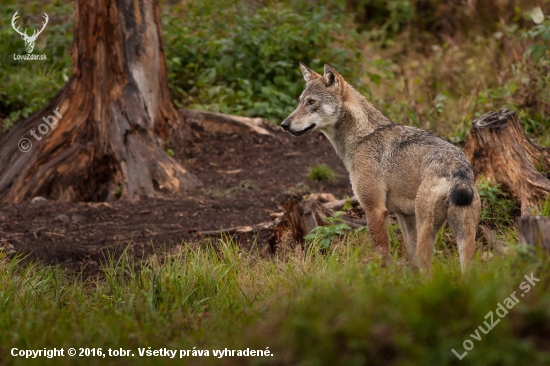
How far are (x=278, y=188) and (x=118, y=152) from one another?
2.15m

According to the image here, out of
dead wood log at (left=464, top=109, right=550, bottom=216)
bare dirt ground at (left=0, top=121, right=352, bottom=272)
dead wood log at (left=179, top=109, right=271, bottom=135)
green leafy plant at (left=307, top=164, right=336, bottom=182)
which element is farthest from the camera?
dead wood log at (left=179, top=109, right=271, bottom=135)

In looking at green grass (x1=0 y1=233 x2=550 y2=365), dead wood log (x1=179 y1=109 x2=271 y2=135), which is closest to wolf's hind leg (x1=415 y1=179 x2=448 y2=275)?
green grass (x1=0 y1=233 x2=550 y2=365)

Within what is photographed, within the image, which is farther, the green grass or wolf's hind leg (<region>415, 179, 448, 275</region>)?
wolf's hind leg (<region>415, 179, 448, 275</region>)

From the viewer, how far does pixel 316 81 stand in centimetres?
646

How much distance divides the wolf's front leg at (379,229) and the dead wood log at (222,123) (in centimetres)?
512

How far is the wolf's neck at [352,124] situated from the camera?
622 cm

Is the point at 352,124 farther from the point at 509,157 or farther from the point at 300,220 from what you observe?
the point at 509,157

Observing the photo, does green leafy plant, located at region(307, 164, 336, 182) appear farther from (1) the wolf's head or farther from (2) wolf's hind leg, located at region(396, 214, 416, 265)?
(2) wolf's hind leg, located at region(396, 214, 416, 265)

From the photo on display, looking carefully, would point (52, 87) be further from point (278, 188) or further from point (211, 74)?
point (278, 188)

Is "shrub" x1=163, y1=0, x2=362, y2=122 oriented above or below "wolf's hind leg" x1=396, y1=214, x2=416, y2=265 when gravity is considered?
above

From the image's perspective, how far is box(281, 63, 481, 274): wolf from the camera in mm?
5098

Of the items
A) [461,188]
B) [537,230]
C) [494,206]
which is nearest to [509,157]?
[494,206]

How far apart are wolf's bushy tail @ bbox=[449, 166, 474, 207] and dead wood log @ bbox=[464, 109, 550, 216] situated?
167 cm

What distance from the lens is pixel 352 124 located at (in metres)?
6.27
